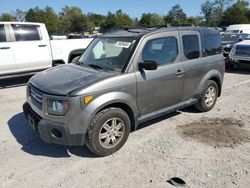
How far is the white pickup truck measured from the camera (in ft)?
25.6

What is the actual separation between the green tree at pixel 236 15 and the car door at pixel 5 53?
81849 millimetres

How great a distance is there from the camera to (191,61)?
499 cm

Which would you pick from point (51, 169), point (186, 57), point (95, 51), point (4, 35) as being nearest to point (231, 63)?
point (186, 57)

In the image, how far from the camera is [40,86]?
3943 millimetres

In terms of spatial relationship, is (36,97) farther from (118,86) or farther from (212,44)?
(212,44)

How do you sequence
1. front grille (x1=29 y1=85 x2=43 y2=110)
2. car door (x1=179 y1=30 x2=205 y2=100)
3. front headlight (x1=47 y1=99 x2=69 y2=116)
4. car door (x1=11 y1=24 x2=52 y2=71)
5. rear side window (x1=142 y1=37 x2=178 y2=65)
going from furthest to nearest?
car door (x1=11 y1=24 x2=52 y2=71)
car door (x1=179 y1=30 x2=205 y2=100)
rear side window (x1=142 y1=37 x2=178 y2=65)
front grille (x1=29 y1=85 x2=43 y2=110)
front headlight (x1=47 y1=99 x2=69 y2=116)

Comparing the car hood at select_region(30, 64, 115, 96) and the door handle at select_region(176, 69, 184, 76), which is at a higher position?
the car hood at select_region(30, 64, 115, 96)

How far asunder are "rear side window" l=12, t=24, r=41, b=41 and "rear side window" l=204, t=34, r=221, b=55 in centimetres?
534

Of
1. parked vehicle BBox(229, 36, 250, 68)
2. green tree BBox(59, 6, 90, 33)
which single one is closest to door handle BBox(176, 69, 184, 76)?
parked vehicle BBox(229, 36, 250, 68)

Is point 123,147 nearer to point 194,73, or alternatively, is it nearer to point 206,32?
point 194,73

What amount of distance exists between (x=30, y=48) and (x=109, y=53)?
4.49m

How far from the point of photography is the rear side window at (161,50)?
4.33 metres

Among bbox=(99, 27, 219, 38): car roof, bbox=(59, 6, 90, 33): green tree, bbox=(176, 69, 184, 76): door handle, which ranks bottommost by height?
bbox=(176, 69, 184, 76): door handle

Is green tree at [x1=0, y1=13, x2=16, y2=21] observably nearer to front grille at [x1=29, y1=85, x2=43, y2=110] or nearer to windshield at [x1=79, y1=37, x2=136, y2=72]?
windshield at [x1=79, y1=37, x2=136, y2=72]
